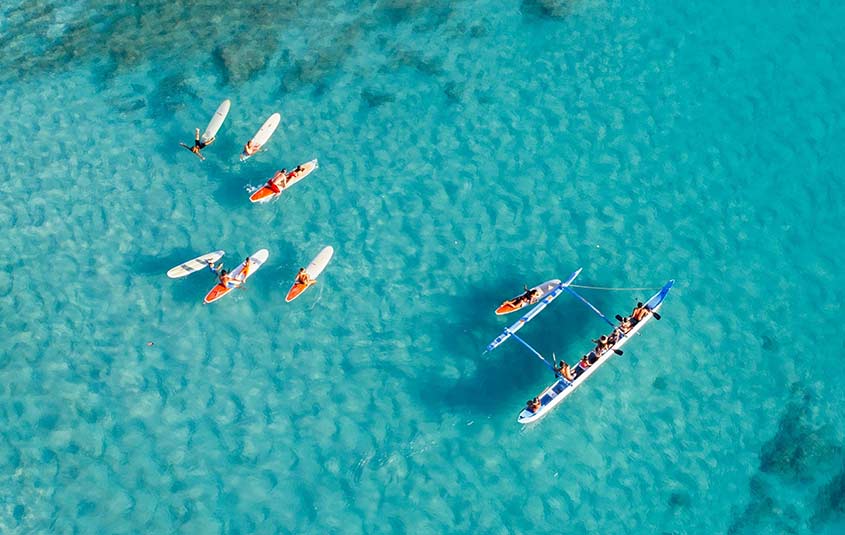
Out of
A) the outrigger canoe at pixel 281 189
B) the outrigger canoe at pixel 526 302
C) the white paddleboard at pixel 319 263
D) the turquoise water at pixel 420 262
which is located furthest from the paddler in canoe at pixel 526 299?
the outrigger canoe at pixel 281 189

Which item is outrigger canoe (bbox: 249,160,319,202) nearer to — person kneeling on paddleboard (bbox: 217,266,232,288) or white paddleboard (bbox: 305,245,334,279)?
white paddleboard (bbox: 305,245,334,279)

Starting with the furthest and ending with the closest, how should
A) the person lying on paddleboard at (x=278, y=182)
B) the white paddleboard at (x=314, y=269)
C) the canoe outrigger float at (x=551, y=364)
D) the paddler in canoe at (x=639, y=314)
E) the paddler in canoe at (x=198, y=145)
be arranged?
the paddler in canoe at (x=198, y=145), the person lying on paddleboard at (x=278, y=182), the white paddleboard at (x=314, y=269), the paddler in canoe at (x=639, y=314), the canoe outrigger float at (x=551, y=364)

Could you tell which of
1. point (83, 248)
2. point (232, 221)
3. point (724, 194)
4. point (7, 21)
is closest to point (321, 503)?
point (232, 221)

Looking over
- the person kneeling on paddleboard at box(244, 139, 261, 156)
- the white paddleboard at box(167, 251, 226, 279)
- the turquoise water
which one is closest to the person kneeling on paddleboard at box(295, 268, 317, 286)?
the turquoise water

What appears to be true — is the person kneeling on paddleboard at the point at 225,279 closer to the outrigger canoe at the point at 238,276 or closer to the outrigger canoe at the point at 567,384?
the outrigger canoe at the point at 238,276

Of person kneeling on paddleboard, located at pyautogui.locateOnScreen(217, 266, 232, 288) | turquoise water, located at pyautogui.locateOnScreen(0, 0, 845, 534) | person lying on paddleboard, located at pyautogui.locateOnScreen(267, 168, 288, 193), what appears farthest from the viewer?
person lying on paddleboard, located at pyautogui.locateOnScreen(267, 168, 288, 193)

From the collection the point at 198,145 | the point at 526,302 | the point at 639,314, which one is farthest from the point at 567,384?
the point at 198,145

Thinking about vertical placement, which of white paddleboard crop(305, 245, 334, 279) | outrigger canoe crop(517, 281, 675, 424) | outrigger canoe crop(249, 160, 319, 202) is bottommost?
outrigger canoe crop(517, 281, 675, 424)

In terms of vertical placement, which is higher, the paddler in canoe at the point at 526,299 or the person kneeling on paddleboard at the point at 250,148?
the person kneeling on paddleboard at the point at 250,148
